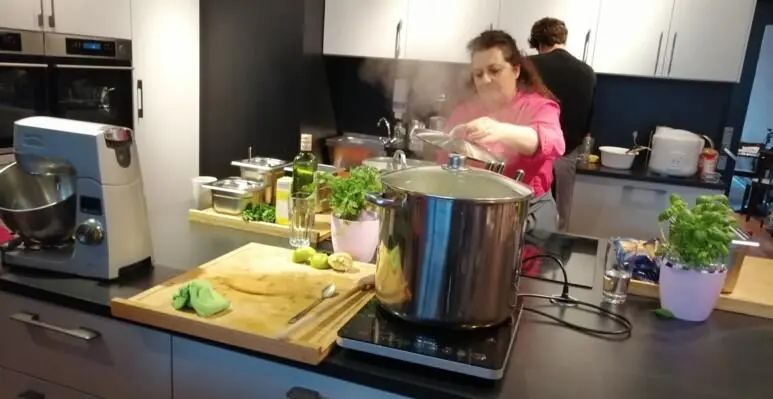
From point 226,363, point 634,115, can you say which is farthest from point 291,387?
point 634,115

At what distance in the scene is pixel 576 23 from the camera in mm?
3100

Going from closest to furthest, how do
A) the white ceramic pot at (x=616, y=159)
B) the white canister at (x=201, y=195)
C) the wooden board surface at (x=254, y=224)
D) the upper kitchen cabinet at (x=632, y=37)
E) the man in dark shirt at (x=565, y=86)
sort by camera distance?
the wooden board surface at (x=254, y=224)
the white canister at (x=201, y=195)
the man in dark shirt at (x=565, y=86)
the upper kitchen cabinet at (x=632, y=37)
the white ceramic pot at (x=616, y=159)

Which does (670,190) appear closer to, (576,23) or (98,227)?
(576,23)

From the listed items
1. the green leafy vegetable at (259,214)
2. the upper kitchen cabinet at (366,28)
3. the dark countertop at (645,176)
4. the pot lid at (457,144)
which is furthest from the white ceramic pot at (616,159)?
the green leafy vegetable at (259,214)

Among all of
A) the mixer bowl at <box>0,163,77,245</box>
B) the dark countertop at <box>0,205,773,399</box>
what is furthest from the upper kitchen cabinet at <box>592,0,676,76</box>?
the mixer bowl at <box>0,163,77,245</box>

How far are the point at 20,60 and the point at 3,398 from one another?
5.38 feet

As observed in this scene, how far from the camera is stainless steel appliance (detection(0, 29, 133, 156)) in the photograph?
247 centimetres

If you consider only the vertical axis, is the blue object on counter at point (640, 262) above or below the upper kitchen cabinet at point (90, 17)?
below

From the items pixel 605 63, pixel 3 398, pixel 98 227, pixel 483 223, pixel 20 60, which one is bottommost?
pixel 3 398

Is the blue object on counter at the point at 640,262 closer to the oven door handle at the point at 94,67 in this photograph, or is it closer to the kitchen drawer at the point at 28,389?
the kitchen drawer at the point at 28,389

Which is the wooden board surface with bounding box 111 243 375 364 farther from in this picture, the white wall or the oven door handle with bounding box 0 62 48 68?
the white wall

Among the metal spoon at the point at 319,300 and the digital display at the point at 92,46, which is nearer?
the metal spoon at the point at 319,300

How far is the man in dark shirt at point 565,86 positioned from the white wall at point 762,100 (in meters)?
2.29

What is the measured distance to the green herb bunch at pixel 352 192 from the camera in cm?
142
